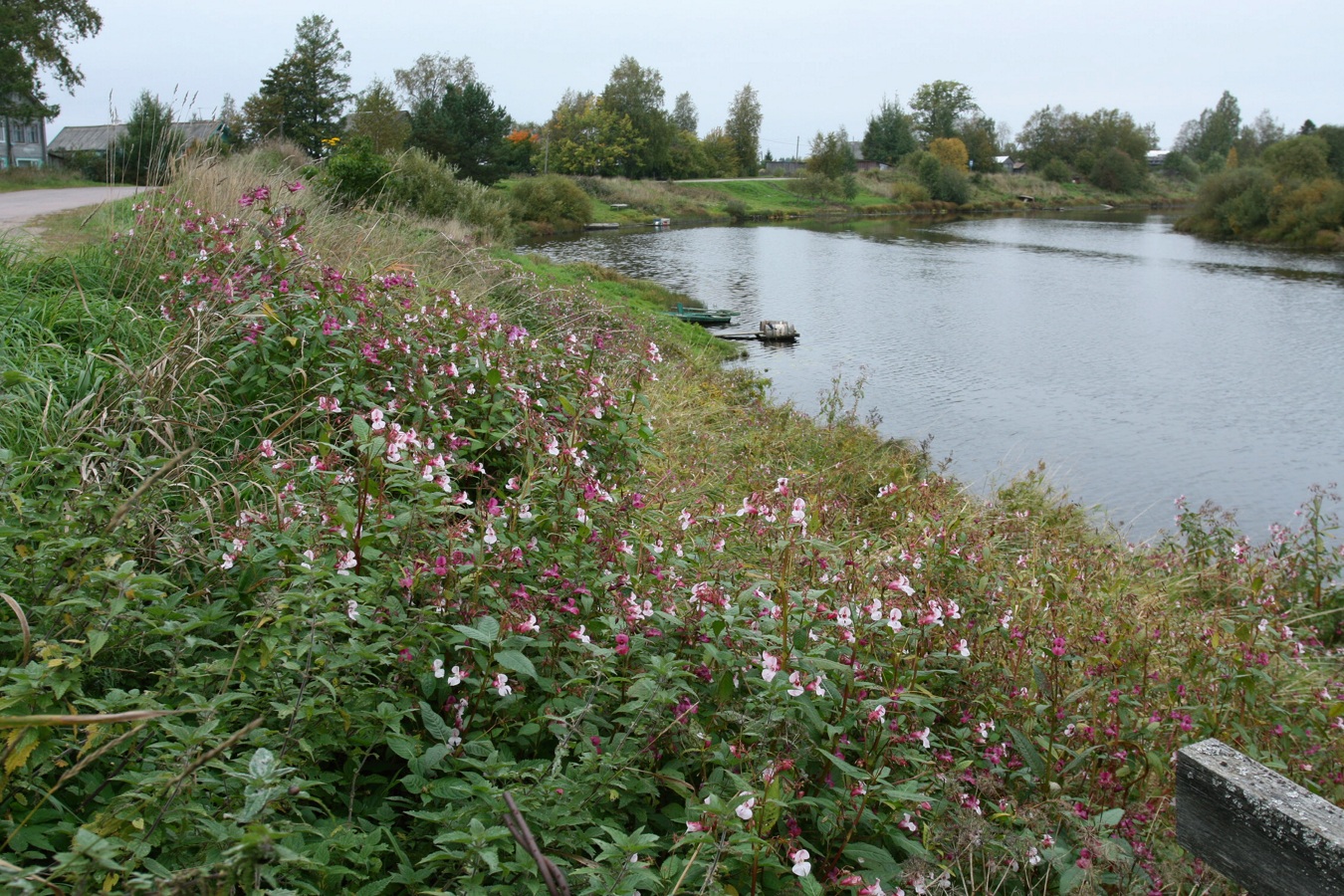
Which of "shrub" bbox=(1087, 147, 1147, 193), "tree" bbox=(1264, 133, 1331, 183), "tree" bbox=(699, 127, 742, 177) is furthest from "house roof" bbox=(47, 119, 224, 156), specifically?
"shrub" bbox=(1087, 147, 1147, 193)

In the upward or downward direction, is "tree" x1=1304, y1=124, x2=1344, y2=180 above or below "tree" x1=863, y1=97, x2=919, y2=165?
below

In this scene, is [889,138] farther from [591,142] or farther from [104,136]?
[104,136]

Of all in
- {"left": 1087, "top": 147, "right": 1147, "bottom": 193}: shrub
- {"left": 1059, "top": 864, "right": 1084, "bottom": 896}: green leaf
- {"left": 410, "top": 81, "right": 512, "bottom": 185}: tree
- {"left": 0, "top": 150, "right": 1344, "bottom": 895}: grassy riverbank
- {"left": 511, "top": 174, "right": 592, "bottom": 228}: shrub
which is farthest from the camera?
{"left": 1087, "top": 147, "right": 1147, "bottom": 193}: shrub

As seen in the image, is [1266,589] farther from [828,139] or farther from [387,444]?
[828,139]

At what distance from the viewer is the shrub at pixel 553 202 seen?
39.7 m

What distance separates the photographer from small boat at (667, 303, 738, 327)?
17.7 meters

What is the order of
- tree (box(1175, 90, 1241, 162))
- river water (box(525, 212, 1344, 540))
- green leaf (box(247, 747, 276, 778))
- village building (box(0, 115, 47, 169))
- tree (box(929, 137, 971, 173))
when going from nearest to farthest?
green leaf (box(247, 747, 276, 778))
river water (box(525, 212, 1344, 540))
village building (box(0, 115, 47, 169))
tree (box(929, 137, 971, 173))
tree (box(1175, 90, 1241, 162))

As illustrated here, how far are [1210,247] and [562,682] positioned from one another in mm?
47208

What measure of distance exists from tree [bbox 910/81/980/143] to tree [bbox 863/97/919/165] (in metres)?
6.73

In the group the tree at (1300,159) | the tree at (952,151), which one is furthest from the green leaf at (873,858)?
the tree at (952,151)

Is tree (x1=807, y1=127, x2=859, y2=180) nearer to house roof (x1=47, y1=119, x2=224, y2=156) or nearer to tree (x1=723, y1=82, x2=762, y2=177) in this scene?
tree (x1=723, y1=82, x2=762, y2=177)

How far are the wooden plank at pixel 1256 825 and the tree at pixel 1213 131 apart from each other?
123798 millimetres

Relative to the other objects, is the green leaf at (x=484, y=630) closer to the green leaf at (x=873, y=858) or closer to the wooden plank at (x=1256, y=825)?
the green leaf at (x=873, y=858)

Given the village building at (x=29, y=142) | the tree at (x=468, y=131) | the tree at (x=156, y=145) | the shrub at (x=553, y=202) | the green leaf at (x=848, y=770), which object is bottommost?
the green leaf at (x=848, y=770)
